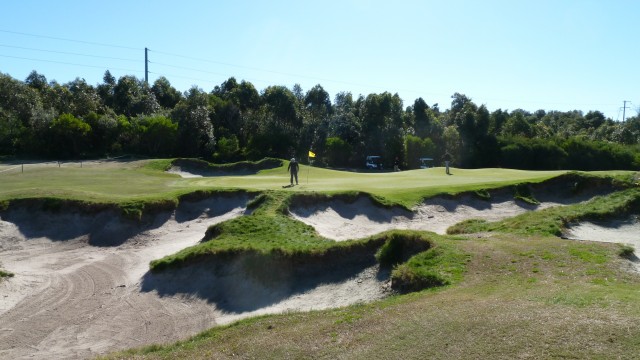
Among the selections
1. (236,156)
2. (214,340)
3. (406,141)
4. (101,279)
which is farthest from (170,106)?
(214,340)

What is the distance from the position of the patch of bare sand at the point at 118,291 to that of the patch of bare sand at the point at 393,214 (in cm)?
625

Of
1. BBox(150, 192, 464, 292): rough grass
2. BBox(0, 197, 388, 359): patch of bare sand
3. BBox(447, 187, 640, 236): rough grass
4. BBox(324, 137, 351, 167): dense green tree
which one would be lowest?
BBox(0, 197, 388, 359): patch of bare sand

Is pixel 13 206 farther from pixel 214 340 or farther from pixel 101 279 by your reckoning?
pixel 214 340

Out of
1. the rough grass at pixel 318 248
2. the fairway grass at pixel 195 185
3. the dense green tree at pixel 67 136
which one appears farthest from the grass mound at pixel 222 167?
the rough grass at pixel 318 248

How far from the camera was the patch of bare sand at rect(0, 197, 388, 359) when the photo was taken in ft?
56.3

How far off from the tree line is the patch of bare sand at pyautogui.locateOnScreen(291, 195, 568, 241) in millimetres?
48921

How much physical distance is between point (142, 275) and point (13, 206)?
10.9 metres

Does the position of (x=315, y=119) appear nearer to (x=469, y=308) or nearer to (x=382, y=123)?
(x=382, y=123)

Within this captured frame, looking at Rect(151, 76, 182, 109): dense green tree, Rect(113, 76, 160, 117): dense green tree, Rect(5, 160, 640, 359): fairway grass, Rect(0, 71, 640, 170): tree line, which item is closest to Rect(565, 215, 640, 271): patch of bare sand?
Rect(5, 160, 640, 359): fairway grass

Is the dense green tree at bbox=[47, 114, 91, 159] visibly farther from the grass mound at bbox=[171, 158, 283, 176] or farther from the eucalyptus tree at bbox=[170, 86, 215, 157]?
the grass mound at bbox=[171, 158, 283, 176]

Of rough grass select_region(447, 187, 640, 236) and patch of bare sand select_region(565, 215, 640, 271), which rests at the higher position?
rough grass select_region(447, 187, 640, 236)

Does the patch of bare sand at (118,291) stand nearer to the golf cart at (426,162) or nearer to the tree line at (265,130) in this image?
the tree line at (265,130)

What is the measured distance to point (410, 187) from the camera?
34562 millimetres

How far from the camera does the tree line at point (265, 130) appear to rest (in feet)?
239
